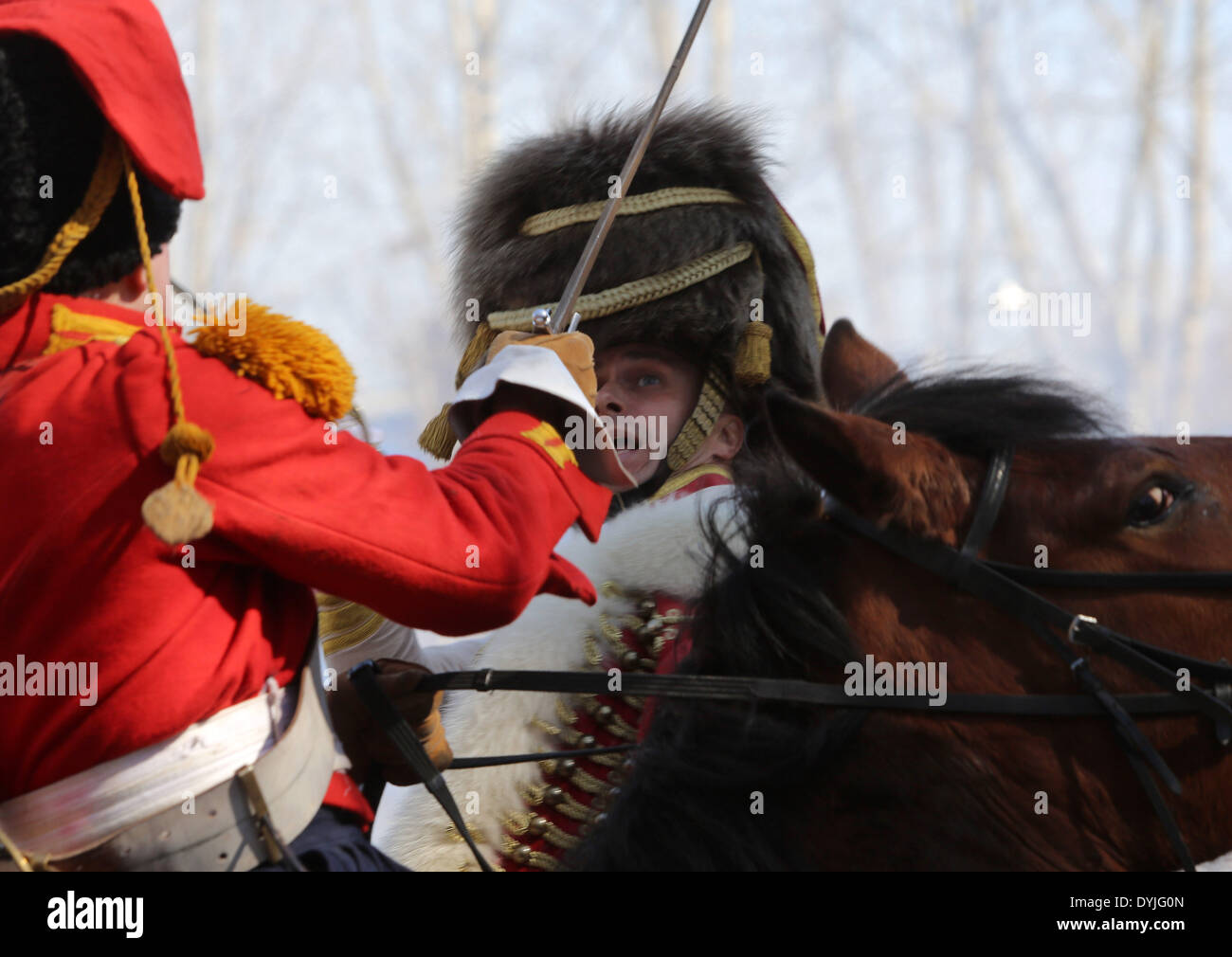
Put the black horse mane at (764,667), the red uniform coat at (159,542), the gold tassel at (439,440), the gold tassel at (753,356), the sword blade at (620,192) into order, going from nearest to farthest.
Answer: the red uniform coat at (159,542) → the black horse mane at (764,667) → the sword blade at (620,192) → the gold tassel at (439,440) → the gold tassel at (753,356)

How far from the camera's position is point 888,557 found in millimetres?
1893

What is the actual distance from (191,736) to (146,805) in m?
0.09

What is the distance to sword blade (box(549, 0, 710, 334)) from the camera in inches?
81.0

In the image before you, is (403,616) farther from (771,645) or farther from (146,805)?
(771,645)

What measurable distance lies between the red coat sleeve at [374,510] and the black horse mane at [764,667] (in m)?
0.34

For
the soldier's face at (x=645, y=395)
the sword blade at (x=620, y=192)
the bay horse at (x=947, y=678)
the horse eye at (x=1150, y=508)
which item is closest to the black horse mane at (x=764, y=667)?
the bay horse at (x=947, y=678)

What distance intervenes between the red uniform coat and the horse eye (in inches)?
35.5

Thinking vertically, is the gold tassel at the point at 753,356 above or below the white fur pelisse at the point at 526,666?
above

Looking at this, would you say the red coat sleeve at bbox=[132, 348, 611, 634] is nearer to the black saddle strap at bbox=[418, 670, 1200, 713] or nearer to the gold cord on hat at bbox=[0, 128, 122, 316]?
the gold cord on hat at bbox=[0, 128, 122, 316]

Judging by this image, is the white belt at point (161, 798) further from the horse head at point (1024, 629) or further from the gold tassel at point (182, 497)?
the horse head at point (1024, 629)

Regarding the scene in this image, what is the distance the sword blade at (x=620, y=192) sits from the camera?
2.06 meters

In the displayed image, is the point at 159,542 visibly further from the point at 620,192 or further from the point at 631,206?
the point at 631,206

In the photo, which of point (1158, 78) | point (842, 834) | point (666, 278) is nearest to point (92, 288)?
point (842, 834)

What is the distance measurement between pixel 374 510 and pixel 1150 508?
1111 mm
